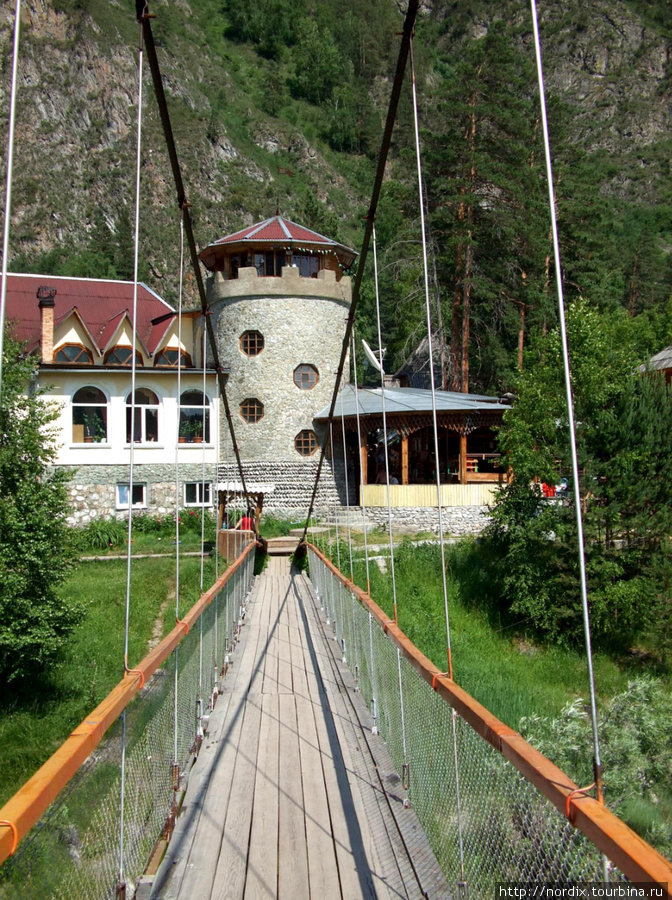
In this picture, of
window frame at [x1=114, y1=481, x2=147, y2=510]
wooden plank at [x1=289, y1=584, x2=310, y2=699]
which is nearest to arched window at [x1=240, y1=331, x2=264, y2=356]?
window frame at [x1=114, y1=481, x2=147, y2=510]

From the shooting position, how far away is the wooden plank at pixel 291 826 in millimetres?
3033

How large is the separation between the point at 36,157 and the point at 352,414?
56.7 metres

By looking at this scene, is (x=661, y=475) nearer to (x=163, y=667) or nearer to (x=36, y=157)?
(x=163, y=667)

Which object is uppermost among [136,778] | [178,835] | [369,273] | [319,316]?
[369,273]

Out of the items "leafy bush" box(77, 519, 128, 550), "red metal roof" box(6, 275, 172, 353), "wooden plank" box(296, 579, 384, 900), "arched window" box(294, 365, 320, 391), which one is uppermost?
"red metal roof" box(6, 275, 172, 353)

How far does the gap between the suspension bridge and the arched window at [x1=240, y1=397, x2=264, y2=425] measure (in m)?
17.4

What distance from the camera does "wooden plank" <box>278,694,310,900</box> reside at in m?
3.03

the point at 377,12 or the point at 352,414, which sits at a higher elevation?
the point at 377,12

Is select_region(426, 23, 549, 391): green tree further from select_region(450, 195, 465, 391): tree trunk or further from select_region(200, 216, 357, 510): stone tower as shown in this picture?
select_region(200, 216, 357, 510): stone tower

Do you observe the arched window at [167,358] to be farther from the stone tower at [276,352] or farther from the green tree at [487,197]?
the green tree at [487,197]

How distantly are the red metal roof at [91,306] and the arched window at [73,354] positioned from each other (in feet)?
1.39

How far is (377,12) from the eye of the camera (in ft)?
321

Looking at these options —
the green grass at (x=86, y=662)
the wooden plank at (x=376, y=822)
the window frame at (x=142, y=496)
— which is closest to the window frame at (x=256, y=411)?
the window frame at (x=142, y=496)

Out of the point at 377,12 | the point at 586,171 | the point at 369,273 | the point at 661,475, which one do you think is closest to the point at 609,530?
the point at 661,475
